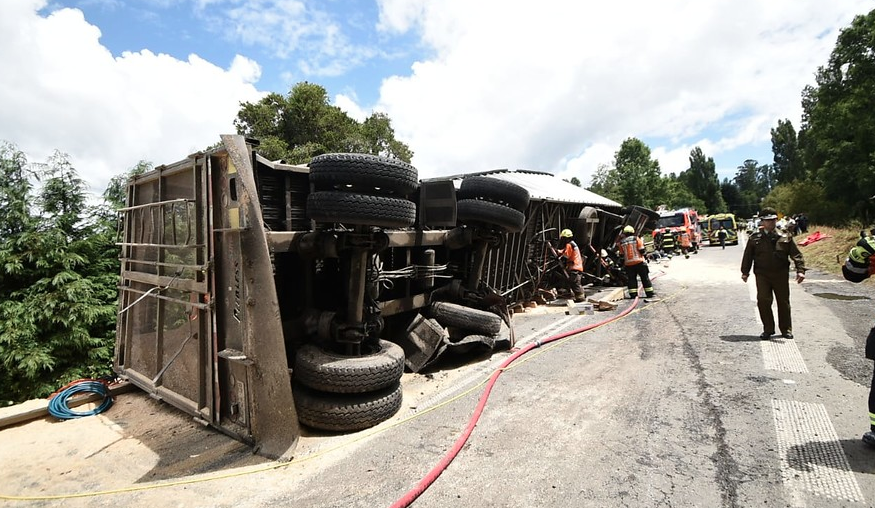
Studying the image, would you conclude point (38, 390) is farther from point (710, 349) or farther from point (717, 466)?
point (710, 349)

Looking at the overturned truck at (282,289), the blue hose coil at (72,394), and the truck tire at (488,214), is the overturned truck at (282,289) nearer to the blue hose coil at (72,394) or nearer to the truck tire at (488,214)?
the truck tire at (488,214)

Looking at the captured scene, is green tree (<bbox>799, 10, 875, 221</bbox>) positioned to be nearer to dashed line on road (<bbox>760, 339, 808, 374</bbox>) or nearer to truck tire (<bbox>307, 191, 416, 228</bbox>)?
dashed line on road (<bbox>760, 339, 808, 374</bbox>)

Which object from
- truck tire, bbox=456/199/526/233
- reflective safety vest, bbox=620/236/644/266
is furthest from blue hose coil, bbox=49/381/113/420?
reflective safety vest, bbox=620/236/644/266

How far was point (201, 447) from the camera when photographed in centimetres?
342

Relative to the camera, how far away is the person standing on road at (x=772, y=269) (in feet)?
18.4

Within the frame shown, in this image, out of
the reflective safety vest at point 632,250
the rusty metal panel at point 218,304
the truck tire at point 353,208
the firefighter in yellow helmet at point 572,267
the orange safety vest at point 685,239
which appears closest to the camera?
the rusty metal panel at point 218,304

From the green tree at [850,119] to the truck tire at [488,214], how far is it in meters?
29.5

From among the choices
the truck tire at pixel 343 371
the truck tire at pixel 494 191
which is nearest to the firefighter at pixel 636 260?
the truck tire at pixel 494 191

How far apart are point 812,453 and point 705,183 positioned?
83128mm

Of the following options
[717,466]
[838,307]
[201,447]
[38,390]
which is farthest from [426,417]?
[838,307]

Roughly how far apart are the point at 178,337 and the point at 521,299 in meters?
6.31

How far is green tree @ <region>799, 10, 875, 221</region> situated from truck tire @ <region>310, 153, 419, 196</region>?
1250 inches

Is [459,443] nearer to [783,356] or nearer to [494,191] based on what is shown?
[494,191]

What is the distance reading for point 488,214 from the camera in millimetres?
5391
